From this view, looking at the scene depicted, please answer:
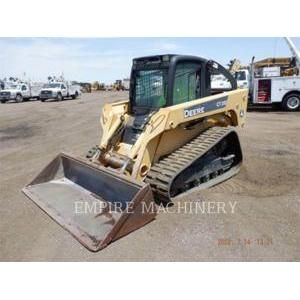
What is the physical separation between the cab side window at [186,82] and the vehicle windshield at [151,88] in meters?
0.19

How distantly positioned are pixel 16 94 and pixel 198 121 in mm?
27366

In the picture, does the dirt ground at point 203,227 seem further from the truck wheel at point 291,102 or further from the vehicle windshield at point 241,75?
the vehicle windshield at point 241,75

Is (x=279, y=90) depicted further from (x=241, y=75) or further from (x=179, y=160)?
(x=179, y=160)

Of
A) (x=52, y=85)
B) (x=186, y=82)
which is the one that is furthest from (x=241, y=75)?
(x=52, y=85)

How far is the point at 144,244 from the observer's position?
3.68m

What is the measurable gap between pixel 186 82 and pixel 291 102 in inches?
474

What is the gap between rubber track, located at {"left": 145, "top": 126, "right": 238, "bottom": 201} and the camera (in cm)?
430

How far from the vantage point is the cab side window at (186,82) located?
16.9 feet

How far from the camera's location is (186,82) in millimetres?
5352

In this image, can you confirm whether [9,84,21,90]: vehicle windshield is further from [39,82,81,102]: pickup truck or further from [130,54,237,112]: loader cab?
[130,54,237,112]: loader cab

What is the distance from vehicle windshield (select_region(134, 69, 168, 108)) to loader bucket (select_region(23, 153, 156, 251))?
147cm

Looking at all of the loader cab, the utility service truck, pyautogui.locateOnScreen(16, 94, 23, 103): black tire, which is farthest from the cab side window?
pyautogui.locateOnScreen(16, 94, 23, 103): black tire

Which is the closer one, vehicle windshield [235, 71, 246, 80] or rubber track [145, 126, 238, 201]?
rubber track [145, 126, 238, 201]

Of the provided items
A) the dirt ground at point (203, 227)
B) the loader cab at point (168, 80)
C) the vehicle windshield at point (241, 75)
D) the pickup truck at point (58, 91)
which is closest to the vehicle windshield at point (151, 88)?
the loader cab at point (168, 80)
